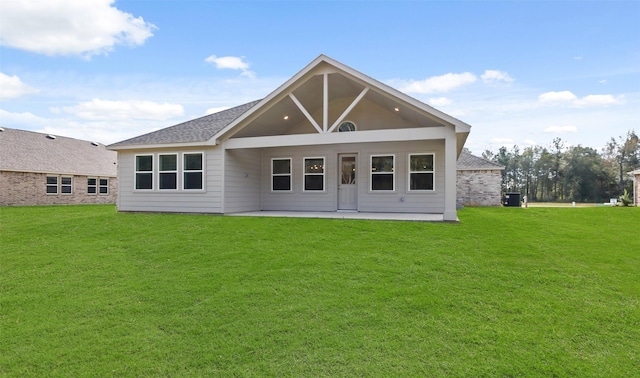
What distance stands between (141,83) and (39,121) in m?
23.6

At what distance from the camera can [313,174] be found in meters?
13.7

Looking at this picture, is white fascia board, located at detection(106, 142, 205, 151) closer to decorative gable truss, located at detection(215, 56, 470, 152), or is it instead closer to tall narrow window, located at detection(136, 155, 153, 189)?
tall narrow window, located at detection(136, 155, 153, 189)

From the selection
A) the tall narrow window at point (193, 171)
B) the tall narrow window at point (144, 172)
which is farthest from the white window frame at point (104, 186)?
the tall narrow window at point (193, 171)

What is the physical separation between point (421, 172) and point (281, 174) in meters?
5.39

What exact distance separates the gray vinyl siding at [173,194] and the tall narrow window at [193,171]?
190 mm

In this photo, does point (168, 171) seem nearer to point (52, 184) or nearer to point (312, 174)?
point (312, 174)

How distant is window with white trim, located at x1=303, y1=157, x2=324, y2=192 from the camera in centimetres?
Result: 1362

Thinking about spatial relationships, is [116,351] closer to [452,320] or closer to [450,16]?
[452,320]

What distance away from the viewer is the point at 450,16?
15.0 metres

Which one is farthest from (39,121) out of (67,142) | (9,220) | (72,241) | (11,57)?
(72,241)

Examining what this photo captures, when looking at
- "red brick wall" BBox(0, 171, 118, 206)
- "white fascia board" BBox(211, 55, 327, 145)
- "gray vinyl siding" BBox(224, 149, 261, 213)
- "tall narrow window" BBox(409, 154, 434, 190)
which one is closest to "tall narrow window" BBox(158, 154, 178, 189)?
"white fascia board" BBox(211, 55, 327, 145)

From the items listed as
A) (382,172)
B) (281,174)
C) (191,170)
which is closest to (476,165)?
(382,172)

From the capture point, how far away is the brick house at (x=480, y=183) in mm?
21453

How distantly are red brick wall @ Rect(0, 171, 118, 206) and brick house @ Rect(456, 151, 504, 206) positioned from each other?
24749 millimetres
